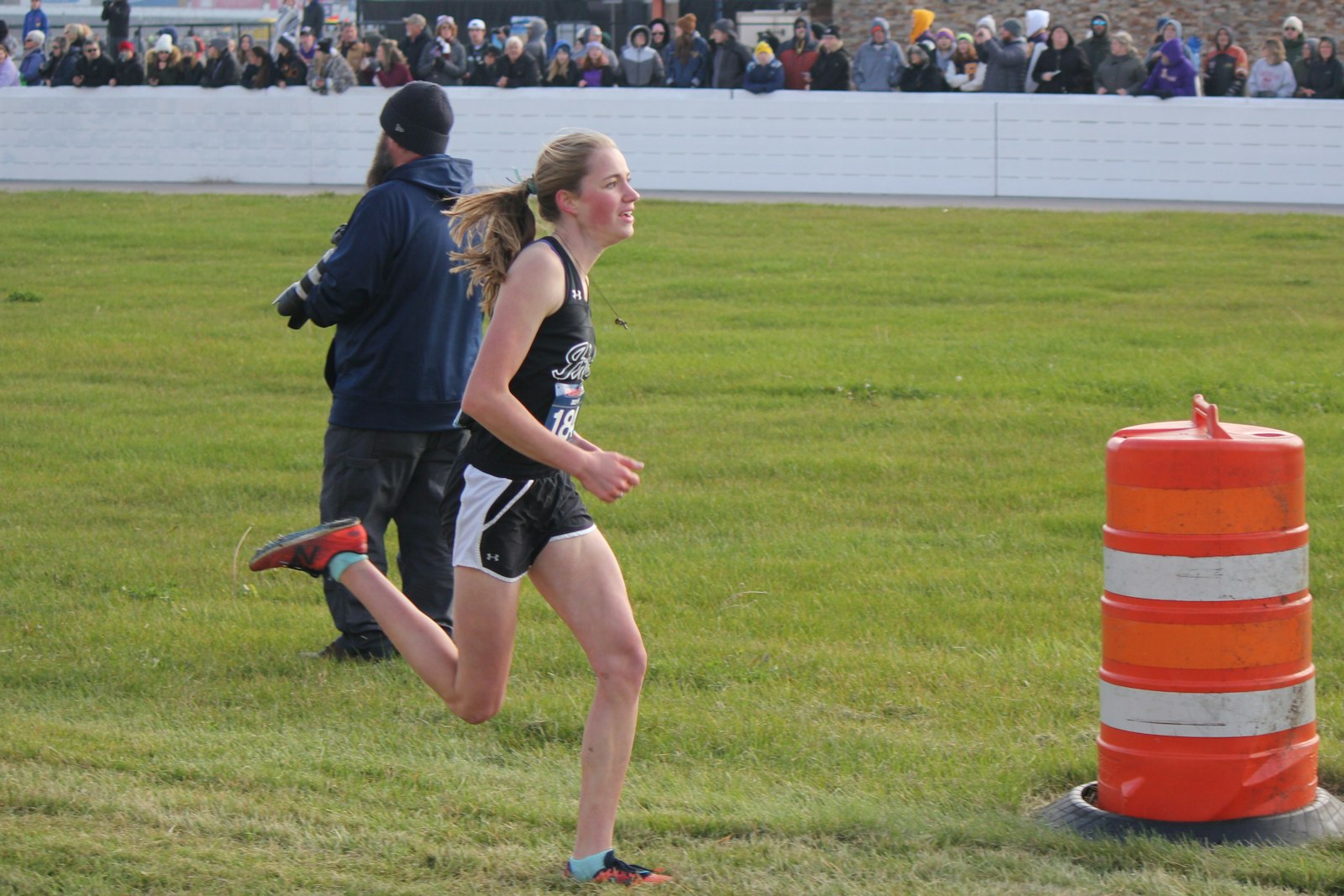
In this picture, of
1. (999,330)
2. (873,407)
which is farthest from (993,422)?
(999,330)

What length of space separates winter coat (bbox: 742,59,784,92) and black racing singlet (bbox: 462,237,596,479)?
70.4 feet

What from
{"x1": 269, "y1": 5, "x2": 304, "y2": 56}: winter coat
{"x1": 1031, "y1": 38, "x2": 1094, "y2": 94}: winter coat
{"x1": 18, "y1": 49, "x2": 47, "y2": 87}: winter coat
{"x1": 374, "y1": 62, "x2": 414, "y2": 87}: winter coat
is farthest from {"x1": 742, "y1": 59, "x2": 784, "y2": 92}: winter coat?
{"x1": 18, "y1": 49, "x2": 47, "y2": 87}: winter coat

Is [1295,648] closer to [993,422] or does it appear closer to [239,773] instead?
[239,773]

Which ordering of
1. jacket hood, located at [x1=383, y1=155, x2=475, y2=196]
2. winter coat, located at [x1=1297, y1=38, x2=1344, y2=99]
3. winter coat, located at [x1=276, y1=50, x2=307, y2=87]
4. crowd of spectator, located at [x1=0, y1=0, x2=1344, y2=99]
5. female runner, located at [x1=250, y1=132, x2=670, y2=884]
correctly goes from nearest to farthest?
female runner, located at [x1=250, y1=132, x2=670, y2=884] → jacket hood, located at [x1=383, y1=155, x2=475, y2=196] → winter coat, located at [x1=1297, y1=38, x2=1344, y2=99] → crowd of spectator, located at [x1=0, y1=0, x2=1344, y2=99] → winter coat, located at [x1=276, y1=50, x2=307, y2=87]

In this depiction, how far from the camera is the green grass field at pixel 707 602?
456 centimetres

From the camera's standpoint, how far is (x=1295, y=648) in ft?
15.0

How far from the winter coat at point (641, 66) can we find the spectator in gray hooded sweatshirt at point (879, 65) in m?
3.21

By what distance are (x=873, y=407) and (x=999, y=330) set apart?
3.17 m

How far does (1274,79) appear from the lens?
23.2 metres

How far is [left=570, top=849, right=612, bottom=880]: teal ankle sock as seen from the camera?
420 cm

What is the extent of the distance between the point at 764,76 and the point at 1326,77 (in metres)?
7.91

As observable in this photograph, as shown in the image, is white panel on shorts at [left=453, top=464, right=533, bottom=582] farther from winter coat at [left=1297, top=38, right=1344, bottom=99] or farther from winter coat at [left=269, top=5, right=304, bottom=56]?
winter coat at [left=269, top=5, right=304, bottom=56]

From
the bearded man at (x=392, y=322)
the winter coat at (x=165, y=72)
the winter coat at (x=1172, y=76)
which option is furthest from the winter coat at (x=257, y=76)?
the bearded man at (x=392, y=322)

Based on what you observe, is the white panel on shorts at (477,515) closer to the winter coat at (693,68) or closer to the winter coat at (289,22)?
the winter coat at (693,68)
